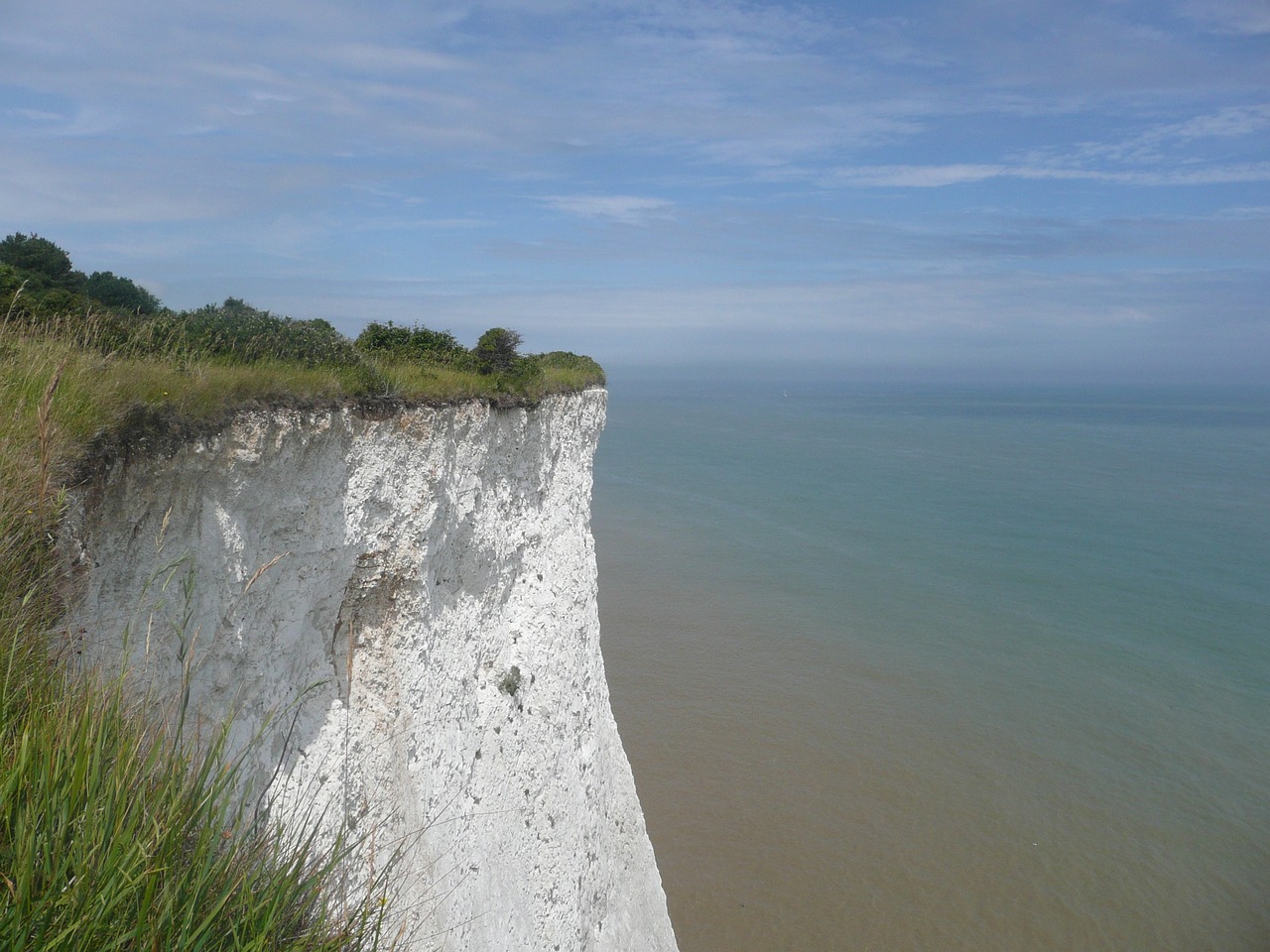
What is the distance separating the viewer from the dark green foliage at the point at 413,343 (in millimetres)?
10914

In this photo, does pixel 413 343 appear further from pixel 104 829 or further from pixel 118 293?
pixel 104 829

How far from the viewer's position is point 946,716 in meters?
22.8

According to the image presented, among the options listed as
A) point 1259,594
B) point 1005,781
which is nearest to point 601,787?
point 1005,781

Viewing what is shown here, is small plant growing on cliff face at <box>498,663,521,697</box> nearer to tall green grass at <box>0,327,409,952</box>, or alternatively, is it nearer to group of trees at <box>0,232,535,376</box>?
group of trees at <box>0,232,535,376</box>

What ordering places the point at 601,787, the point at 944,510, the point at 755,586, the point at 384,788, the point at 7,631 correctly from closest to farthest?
the point at 7,631
the point at 384,788
the point at 601,787
the point at 755,586
the point at 944,510

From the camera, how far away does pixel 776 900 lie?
51.9 ft

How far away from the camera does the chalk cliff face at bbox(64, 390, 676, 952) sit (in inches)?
257

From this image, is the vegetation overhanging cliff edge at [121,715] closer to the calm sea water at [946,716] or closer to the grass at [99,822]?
the grass at [99,822]

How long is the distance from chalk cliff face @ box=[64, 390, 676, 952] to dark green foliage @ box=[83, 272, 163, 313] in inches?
295

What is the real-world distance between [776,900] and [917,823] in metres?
4.33

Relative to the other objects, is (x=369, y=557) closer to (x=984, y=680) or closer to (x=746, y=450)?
(x=984, y=680)

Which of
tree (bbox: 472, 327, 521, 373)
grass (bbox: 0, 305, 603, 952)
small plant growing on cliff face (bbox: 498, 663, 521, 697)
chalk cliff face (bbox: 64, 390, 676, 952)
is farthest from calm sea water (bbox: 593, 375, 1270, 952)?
grass (bbox: 0, 305, 603, 952)

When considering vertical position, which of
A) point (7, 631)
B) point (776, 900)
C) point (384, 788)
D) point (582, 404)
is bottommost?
point (776, 900)

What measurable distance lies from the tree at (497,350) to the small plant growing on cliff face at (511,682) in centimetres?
429
